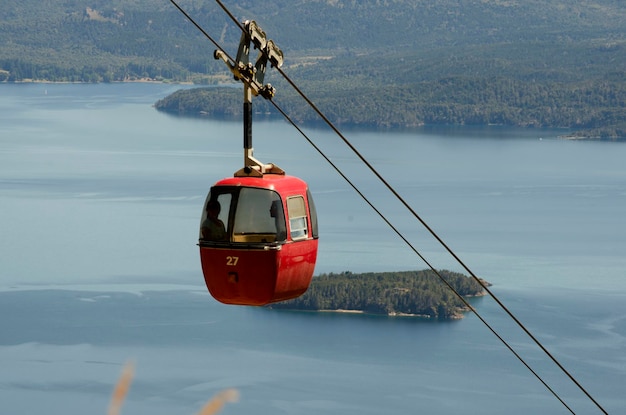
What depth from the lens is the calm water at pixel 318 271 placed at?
55.4 metres

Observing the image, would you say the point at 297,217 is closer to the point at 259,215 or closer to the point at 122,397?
the point at 259,215

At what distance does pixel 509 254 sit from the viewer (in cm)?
8362

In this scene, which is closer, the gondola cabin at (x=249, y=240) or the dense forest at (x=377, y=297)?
the gondola cabin at (x=249, y=240)

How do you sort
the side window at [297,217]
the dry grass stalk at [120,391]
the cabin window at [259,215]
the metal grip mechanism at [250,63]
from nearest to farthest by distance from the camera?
the dry grass stalk at [120,391] < the metal grip mechanism at [250,63] < the cabin window at [259,215] < the side window at [297,217]

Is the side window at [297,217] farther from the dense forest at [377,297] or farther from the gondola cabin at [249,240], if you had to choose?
the dense forest at [377,297]

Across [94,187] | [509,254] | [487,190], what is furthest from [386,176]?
[509,254]

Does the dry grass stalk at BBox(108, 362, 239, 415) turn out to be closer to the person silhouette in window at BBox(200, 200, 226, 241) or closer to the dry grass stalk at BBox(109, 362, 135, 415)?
the dry grass stalk at BBox(109, 362, 135, 415)

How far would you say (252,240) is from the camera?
26.1ft

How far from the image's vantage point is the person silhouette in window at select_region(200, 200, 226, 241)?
7.92 m

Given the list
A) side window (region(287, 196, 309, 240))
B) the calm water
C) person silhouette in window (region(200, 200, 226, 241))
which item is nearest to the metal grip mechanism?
person silhouette in window (region(200, 200, 226, 241))

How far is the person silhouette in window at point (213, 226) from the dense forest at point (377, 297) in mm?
63385

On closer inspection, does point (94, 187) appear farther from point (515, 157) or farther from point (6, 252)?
point (515, 157)

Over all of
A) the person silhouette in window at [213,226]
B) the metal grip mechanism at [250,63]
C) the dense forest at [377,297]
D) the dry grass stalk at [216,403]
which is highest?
the metal grip mechanism at [250,63]

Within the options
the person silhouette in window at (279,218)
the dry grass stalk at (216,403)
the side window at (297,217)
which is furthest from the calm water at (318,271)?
the dry grass stalk at (216,403)
